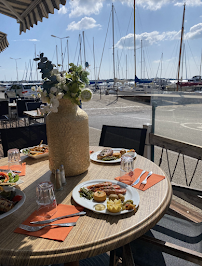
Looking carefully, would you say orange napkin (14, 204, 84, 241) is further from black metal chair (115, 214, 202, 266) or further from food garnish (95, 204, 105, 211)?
black metal chair (115, 214, 202, 266)

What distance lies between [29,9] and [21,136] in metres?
1.42

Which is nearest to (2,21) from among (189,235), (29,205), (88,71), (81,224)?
(88,71)

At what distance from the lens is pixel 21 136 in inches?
96.7

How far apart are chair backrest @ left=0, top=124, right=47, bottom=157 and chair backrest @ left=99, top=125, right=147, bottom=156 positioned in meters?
0.83

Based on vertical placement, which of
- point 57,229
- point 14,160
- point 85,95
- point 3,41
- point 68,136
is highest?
point 3,41

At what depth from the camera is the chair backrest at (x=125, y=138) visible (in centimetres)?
236

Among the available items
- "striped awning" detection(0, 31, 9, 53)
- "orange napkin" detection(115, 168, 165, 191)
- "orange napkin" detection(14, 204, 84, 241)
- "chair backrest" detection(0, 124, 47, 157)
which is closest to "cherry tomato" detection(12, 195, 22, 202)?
"orange napkin" detection(14, 204, 84, 241)

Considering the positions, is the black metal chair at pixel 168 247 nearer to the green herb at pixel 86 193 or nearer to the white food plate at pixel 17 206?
the green herb at pixel 86 193

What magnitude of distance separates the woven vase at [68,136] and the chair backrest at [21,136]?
1.14 metres

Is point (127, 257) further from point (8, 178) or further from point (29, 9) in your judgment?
point (29, 9)

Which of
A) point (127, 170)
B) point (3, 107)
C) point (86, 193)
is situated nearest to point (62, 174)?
point (86, 193)

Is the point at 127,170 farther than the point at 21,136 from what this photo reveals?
No

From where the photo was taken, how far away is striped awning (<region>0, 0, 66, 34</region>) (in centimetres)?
130

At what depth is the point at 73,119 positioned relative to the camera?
1391 mm
